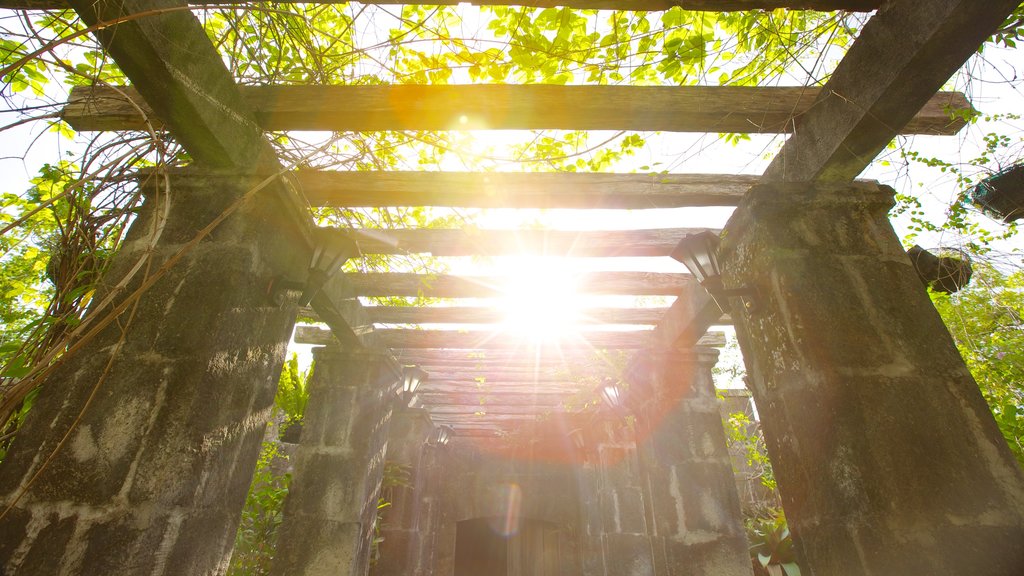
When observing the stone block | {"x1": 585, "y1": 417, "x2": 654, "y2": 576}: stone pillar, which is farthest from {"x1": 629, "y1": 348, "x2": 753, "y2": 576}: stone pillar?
the stone block

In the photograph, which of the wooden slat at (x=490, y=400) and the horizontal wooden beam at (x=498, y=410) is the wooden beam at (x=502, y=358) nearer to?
the wooden slat at (x=490, y=400)

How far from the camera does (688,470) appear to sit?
4.27m

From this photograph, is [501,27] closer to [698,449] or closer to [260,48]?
[260,48]

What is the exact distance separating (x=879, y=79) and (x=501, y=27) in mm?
1708

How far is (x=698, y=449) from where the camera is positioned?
433 cm

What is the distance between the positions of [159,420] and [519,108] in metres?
2.02

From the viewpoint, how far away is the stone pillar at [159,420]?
146 centimetres

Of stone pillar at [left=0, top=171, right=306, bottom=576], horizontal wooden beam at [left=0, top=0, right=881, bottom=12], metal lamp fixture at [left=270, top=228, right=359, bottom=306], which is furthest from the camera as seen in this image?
metal lamp fixture at [left=270, top=228, right=359, bottom=306]

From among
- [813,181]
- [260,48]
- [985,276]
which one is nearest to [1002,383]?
[985,276]

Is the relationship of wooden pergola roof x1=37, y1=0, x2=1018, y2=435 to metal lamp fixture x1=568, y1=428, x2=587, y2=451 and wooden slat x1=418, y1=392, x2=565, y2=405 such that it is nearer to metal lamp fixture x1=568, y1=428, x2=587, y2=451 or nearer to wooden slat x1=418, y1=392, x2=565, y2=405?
wooden slat x1=418, y1=392, x2=565, y2=405

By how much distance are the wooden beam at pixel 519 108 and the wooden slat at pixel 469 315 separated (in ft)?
8.01

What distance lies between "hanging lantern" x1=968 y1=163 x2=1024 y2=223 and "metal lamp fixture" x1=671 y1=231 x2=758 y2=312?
56.2 inches

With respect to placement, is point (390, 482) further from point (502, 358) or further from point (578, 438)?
point (578, 438)

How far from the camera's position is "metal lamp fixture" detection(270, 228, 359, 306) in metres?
2.40
